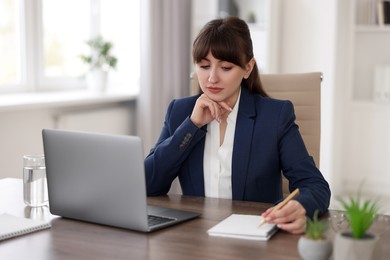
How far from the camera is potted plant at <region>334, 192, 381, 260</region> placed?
110 centimetres

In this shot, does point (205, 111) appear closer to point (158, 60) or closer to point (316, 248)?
point (316, 248)

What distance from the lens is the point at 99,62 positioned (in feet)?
13.4

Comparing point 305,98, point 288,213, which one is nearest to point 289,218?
point 288,213

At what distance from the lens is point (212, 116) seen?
1.89 metres

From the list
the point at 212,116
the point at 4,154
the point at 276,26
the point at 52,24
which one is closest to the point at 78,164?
the point at 212,116

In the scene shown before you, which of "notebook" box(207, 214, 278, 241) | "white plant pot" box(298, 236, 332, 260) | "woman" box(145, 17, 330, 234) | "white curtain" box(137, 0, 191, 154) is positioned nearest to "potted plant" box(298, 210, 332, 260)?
"white plant pot" box(298, 236, 332, 260)

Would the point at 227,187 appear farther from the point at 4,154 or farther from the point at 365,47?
the point at 365,47

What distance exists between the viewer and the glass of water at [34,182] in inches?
67.3

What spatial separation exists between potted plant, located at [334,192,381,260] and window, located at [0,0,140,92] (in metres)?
2.83

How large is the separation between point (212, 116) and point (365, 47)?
3.15 metres

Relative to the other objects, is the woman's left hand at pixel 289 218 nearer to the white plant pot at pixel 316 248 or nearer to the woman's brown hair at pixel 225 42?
the white plant pot at pixel 316 248

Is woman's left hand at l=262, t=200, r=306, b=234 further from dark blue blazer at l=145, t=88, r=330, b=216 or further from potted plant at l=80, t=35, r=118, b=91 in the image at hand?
potted plant at l=80, t=35, r=118, b=91

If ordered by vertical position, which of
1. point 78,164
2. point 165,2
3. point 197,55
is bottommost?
point 78,164

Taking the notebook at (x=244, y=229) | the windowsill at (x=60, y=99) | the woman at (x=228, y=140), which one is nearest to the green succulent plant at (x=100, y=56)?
the windowsill at (x=60, y=99)
